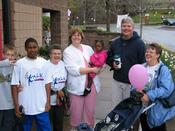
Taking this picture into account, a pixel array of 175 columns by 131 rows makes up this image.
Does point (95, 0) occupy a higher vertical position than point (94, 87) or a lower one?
higher

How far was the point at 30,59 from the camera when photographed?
4.94 meters

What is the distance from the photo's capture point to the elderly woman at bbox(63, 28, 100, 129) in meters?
5.49

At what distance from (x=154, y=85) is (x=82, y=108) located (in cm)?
138

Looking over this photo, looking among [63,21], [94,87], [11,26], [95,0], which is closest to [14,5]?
[11,26]

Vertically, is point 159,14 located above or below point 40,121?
above

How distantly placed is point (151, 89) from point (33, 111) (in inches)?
58.8

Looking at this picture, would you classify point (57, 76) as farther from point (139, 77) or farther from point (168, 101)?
point (168, 101)

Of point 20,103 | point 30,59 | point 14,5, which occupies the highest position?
point 14,5

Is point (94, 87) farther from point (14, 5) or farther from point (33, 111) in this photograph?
point (14, 5)

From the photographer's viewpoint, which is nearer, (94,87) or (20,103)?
(20,103)

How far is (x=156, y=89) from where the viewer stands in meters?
4.59

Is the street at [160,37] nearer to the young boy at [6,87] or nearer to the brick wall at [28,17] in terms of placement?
the brick wall at [28,17]

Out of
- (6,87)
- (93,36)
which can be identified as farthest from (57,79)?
(93,36)

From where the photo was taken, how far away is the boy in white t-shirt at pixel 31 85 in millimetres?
4840
